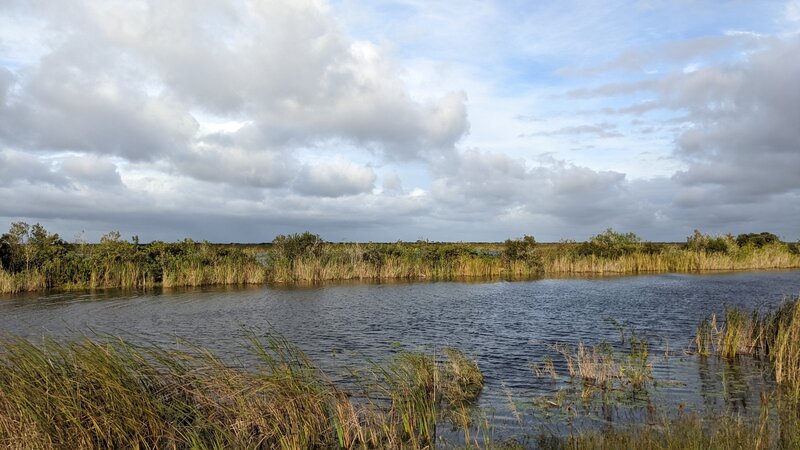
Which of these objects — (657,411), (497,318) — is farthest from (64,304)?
(657,411)

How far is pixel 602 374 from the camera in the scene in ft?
39.8

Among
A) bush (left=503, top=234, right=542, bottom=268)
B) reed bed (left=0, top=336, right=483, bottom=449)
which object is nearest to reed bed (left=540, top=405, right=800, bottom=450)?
reed bed (left=0, top=336, right=483, bottom=449)

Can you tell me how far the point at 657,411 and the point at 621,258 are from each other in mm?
46589

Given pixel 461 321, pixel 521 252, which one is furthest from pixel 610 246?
pixel 461 321

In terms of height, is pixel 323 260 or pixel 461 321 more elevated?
pixel 323 260

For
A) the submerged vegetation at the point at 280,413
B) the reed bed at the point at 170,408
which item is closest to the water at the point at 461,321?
the submerged vegetation at the point at 280,413

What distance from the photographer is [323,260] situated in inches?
1804

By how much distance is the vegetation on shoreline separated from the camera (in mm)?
37562

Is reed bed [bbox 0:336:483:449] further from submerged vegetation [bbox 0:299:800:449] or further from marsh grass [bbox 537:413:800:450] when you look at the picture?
marsh grass [bbox 537:413:800:450]

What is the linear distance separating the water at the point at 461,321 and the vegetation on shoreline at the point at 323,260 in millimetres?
3937

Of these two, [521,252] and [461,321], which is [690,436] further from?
[521,252]

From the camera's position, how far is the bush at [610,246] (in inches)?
2169

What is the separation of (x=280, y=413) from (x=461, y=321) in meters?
15.3

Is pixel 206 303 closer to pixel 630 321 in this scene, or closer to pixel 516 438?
pixel 630 321
